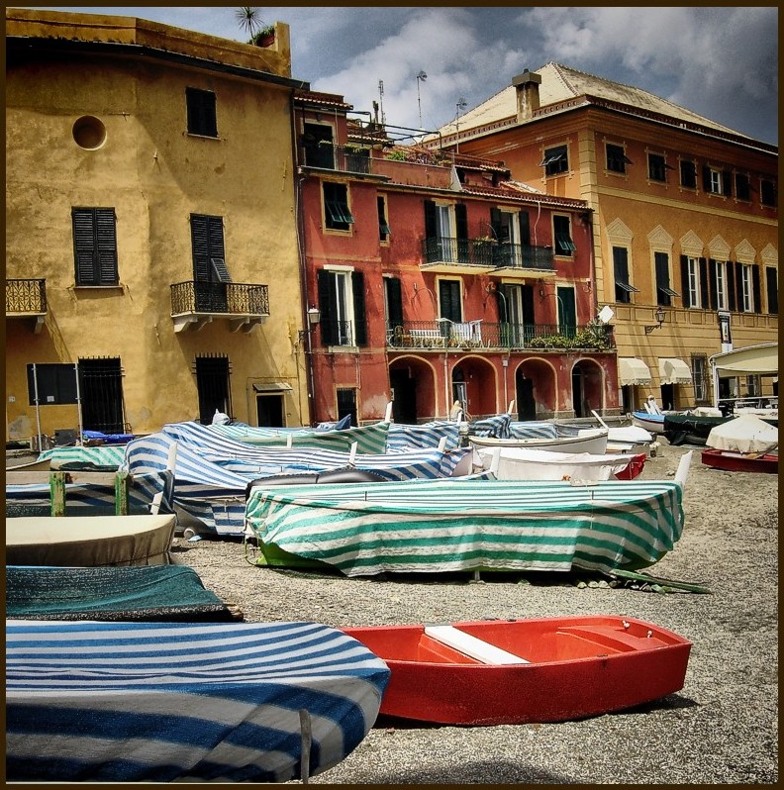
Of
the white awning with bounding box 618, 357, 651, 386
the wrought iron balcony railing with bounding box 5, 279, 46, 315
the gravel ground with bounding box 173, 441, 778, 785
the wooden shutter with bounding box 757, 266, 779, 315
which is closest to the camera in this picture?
the gravel ground with bounding box 173, 441, 778, 785

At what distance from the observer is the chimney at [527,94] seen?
36.5 meters

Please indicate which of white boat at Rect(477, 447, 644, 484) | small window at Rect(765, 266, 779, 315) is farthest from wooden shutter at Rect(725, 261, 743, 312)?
white boat at Rect(477, 447, 644, 484)

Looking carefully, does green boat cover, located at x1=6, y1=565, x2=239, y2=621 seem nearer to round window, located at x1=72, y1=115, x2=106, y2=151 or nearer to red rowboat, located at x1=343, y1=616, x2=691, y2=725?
red rowboat, located at x1=343, y1=616, x2=691, y2=725

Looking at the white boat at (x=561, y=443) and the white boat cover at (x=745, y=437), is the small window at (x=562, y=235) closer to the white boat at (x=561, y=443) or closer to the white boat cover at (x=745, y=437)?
the white boat cover at (x=745, y=437)

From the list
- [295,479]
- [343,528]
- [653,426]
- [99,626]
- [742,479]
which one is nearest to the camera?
[99,626]

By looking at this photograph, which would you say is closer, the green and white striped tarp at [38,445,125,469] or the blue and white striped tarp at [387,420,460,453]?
the green and white striped tarp at [38,445,125,469]

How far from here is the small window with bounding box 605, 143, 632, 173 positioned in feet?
116

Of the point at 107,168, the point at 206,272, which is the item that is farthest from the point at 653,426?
the point at 107,168

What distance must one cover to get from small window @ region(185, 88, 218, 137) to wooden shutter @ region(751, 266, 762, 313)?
2556 cm

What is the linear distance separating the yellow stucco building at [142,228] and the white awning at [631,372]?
13468 millimetres

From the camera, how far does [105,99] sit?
22844 millimetres

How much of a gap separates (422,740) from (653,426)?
26323mm

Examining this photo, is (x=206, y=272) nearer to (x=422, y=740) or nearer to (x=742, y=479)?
(x=742, y=479)

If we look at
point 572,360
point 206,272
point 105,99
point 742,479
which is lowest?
point 742,479
